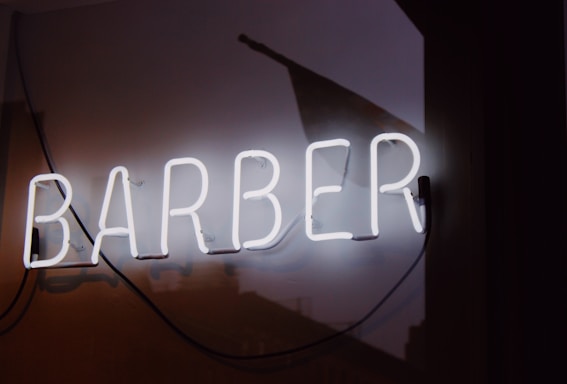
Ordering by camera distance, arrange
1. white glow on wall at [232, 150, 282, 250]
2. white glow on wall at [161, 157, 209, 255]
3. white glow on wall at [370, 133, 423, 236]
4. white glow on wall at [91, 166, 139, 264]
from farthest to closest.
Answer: white glow on wall at [91, 166, 139, 264], white glow on wall at [161, 157, 209, 255], white glow on wall at [232, 150, 282, 250], white glow on wall at [370, 133, 423, 236]

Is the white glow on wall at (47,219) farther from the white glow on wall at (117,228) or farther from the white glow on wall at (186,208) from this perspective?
the white glow on wall at (186,208)

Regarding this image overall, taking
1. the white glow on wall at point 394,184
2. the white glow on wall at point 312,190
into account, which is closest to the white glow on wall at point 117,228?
the white glow on wall at point 312,190

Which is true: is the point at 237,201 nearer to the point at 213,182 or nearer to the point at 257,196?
the point at 257,196

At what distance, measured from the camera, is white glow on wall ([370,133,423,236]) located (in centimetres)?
294

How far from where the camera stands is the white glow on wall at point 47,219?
3.47 meters

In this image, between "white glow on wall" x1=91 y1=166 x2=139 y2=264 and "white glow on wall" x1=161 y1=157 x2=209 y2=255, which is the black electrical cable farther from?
"white glow on wall" x1=161 y1=157 x2=209 y2=255

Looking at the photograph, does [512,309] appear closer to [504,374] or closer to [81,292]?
[504,374]

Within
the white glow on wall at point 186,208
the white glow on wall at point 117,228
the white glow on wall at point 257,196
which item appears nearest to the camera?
the white glow on wall at point 257,196

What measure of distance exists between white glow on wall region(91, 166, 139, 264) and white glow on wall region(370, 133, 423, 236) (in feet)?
3.85

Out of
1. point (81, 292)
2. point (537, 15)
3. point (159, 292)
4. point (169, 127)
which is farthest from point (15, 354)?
point (537, 15)

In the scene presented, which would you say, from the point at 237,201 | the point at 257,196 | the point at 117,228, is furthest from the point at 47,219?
the point at 257,196

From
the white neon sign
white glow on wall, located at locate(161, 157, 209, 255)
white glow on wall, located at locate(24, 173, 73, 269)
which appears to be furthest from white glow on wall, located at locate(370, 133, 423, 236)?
white glow on wall, located at locate(24, 173, 73, 269)

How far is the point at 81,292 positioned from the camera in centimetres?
359

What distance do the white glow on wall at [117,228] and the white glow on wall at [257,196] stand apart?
0.52 m
